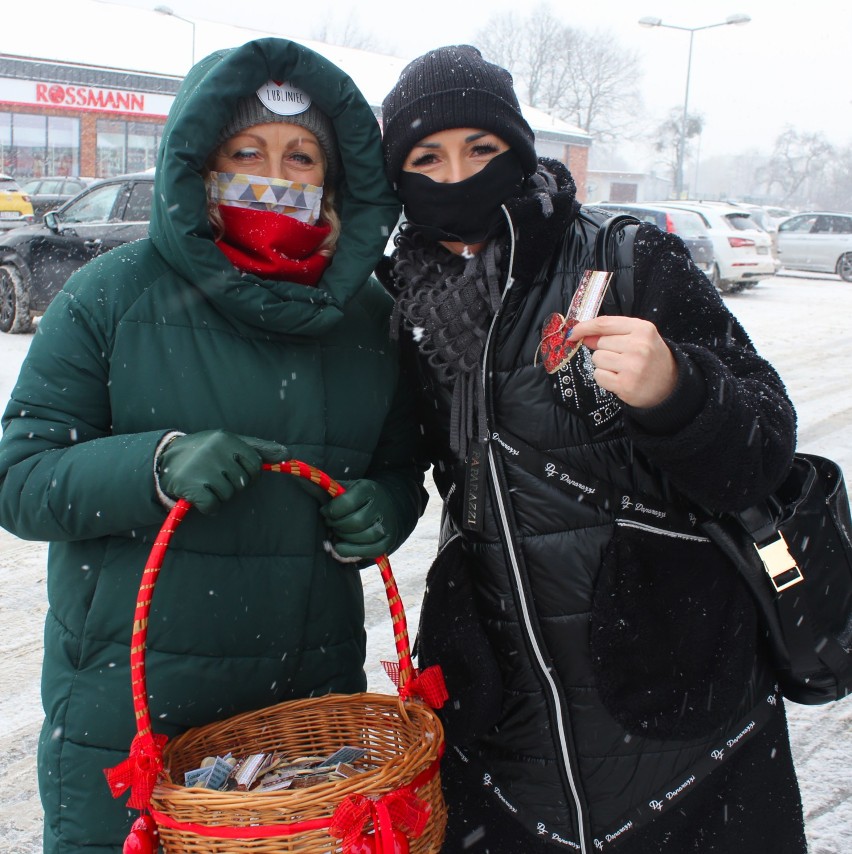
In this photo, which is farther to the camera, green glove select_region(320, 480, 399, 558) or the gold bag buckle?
green glove select_region(320, 480, 399, 558)

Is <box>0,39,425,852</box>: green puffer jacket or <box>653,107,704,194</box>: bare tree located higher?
<box>653,107,704,194</box>: bare tree

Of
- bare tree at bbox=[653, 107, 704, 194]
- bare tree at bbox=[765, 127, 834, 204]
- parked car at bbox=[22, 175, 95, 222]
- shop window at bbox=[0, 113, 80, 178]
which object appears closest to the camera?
parked car at bbox=[22, 175, 95, 222]

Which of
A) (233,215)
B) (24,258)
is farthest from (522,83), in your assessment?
(233,215)

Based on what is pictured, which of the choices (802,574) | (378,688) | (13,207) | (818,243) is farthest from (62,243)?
(818,243)

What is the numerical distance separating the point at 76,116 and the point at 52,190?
640 centimetres

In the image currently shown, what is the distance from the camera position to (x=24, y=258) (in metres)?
9.19

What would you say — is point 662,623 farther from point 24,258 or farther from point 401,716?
point 24,258

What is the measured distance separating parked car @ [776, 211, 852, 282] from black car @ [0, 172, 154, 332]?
14.9m

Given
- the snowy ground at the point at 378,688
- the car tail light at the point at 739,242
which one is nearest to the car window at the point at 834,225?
the car tail light at the point at 739,242

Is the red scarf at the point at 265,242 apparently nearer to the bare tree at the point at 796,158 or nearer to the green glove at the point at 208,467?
the green glove at the point at 208,467

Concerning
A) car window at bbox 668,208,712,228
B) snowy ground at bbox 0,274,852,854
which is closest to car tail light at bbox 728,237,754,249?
car window at bbox 668,208,712,228

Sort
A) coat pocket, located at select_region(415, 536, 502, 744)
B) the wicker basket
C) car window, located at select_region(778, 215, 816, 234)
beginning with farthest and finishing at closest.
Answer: car window, located at select_region(778, 215, 816, 234) < coat pocket, located at select_region(415, 536, 502, 744) < the wicker basket

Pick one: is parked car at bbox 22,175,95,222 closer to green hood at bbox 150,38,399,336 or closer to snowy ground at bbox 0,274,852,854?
snowy ground at bbox 0,274,852,854

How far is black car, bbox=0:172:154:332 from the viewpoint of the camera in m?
9.02
